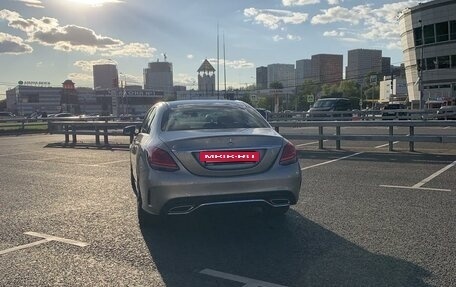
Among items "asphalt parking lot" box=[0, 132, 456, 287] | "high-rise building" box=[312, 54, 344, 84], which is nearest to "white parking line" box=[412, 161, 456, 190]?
"asphalt parking lot" box=[0, 132, 456, 287]

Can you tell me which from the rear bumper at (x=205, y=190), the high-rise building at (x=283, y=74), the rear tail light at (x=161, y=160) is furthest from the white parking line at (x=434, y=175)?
the high-rise building at (x=283, y=74)

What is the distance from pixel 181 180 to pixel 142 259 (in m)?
0.87

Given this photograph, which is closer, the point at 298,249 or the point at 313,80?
the point at 298,249

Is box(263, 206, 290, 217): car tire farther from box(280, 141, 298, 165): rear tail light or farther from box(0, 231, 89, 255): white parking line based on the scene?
box(0, 231, 89, 255): white parking line

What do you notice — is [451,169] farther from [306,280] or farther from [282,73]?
[282,73]

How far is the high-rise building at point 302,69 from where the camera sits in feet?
465

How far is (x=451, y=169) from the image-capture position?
1000 centimetres

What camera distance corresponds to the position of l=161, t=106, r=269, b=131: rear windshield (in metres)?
5.80

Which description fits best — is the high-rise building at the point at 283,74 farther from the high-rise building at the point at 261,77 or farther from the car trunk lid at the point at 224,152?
the car trunk lid at the point at 224,152

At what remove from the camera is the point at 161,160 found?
509 cm

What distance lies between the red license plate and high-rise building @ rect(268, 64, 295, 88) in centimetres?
13547

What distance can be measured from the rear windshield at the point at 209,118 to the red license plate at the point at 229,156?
2.35ft

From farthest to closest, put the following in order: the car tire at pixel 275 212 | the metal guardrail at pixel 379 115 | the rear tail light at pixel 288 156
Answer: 1. the metal guardrail at pixel 379 115
2. the car tire at pixel 275 212
3. the rear tail light at pixel 288 156

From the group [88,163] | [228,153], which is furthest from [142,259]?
[88,163]
